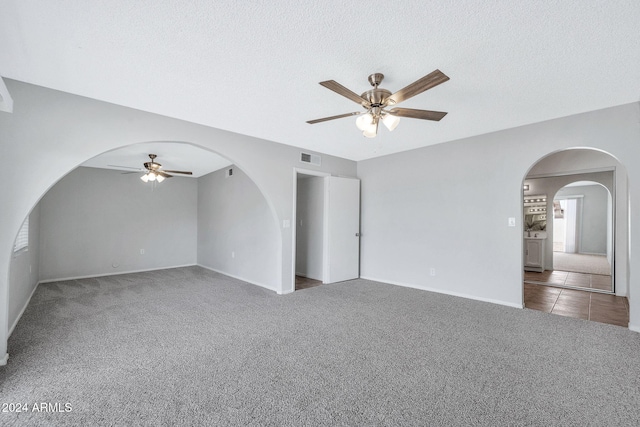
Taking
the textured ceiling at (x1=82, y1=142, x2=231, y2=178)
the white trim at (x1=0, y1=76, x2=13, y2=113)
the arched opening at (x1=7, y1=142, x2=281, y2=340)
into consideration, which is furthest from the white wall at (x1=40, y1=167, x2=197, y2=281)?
the white trim at (x1=0, y1=76, x2=13, y2=113)

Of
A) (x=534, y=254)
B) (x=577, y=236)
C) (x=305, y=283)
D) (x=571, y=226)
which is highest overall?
(x=571, y=226)

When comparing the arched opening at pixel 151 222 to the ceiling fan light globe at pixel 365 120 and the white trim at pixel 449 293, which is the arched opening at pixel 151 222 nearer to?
the white trim at pixel 449 293

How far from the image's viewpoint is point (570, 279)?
554 centimetres

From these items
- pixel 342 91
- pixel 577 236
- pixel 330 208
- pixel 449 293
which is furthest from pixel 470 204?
pixel 577 236

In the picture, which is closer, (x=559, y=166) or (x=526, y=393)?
(x=526, y=393)

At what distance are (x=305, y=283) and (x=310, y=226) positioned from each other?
3.84 ft

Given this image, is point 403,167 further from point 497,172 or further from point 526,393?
point 526,393

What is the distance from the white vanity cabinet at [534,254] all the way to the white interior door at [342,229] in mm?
4117

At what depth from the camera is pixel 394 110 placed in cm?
255

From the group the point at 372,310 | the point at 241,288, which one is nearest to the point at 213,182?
the point at 241,288

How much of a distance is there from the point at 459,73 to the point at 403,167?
2.67 meters

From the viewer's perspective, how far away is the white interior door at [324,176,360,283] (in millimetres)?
5145

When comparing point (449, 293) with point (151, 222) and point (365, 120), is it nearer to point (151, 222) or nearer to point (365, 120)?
point (365, 120)

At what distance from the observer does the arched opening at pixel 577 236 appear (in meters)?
4.09
